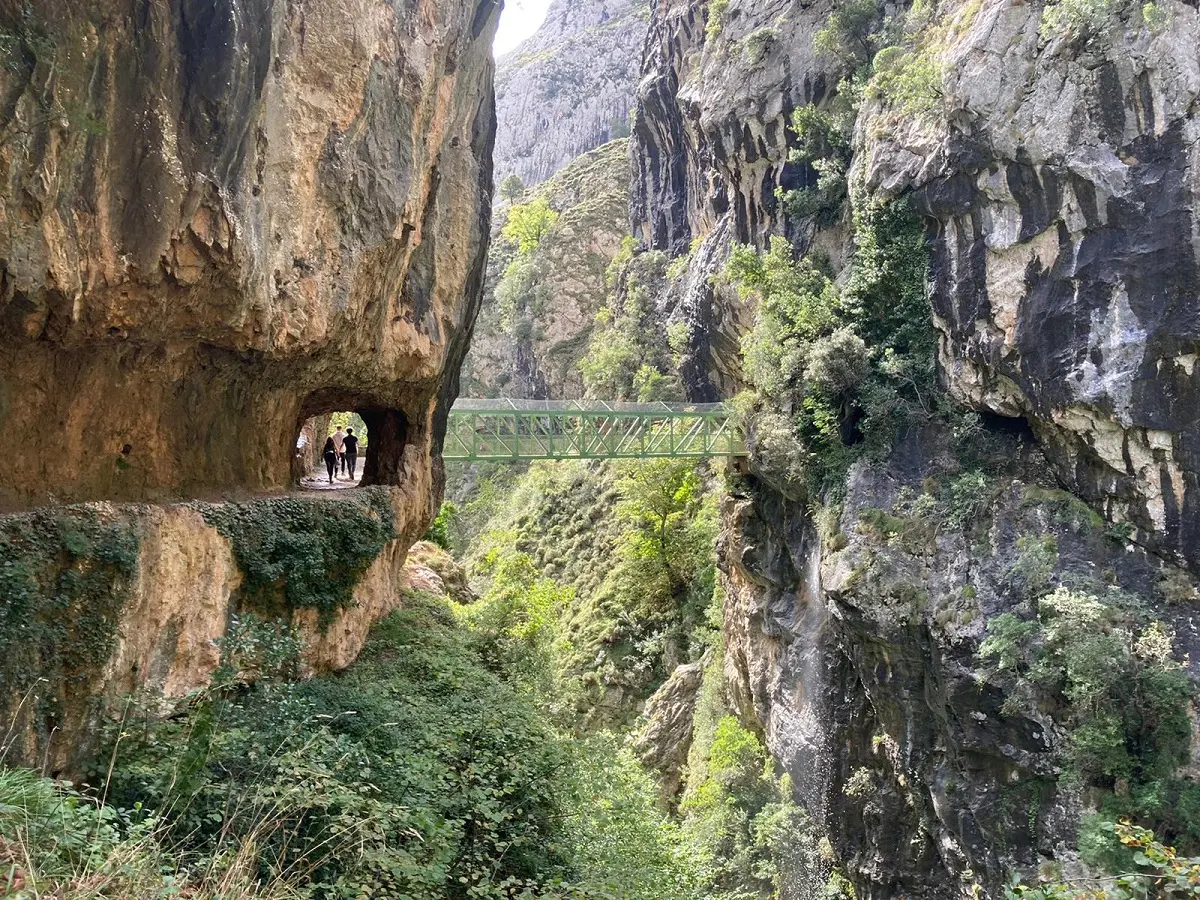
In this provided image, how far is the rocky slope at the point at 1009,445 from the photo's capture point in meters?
12.0

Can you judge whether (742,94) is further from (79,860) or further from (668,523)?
(79,860)

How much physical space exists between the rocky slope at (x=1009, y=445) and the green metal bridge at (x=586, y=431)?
149 inches

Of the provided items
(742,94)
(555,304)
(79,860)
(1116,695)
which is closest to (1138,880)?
(79,860)

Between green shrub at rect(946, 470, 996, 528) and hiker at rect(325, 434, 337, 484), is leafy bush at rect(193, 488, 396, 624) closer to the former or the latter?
hiker at rect(325, 434, 337, 484)

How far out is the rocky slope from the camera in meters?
12.0

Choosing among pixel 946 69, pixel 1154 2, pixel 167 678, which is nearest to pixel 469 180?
pixel 167 678

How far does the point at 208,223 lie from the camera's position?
21.6 feet

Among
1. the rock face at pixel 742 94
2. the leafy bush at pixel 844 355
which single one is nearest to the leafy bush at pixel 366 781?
the leafy bush at pixel 844 355

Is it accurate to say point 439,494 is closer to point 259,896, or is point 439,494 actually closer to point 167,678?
point 167,678

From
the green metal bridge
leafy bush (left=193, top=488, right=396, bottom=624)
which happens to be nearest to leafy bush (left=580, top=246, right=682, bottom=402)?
the green metal bridge

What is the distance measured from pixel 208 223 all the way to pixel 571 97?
70736 millimetres

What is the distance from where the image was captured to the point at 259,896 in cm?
409

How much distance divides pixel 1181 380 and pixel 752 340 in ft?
30.4

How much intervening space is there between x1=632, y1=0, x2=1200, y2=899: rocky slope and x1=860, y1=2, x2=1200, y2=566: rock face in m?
0.03
